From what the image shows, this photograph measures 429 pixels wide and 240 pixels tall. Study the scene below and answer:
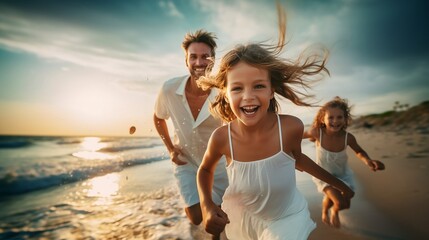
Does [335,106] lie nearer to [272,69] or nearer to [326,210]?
[326,210]

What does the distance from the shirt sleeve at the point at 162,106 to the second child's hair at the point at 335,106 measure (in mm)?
2552

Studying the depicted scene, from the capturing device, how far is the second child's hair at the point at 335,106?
526 cm

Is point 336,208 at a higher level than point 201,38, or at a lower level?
lower

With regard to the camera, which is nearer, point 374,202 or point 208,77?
point 208,77

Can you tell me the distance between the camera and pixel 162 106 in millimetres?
4539

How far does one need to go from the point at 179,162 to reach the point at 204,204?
6.19ft

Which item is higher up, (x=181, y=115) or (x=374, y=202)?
(x=181, y=115)

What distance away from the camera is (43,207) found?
657 centimetres

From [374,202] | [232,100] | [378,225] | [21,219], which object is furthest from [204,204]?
[21,219]

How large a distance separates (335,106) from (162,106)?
277 centimetres

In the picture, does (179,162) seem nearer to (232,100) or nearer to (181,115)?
A: (181,115)

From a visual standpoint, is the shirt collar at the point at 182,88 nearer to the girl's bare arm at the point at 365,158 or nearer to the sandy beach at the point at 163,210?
the sandy beach at the point at 163,210

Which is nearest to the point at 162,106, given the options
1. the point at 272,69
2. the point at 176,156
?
the point at 176,156

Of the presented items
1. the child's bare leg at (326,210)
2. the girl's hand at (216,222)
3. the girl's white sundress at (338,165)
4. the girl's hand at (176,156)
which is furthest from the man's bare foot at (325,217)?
the girl's hand at (216,222)
